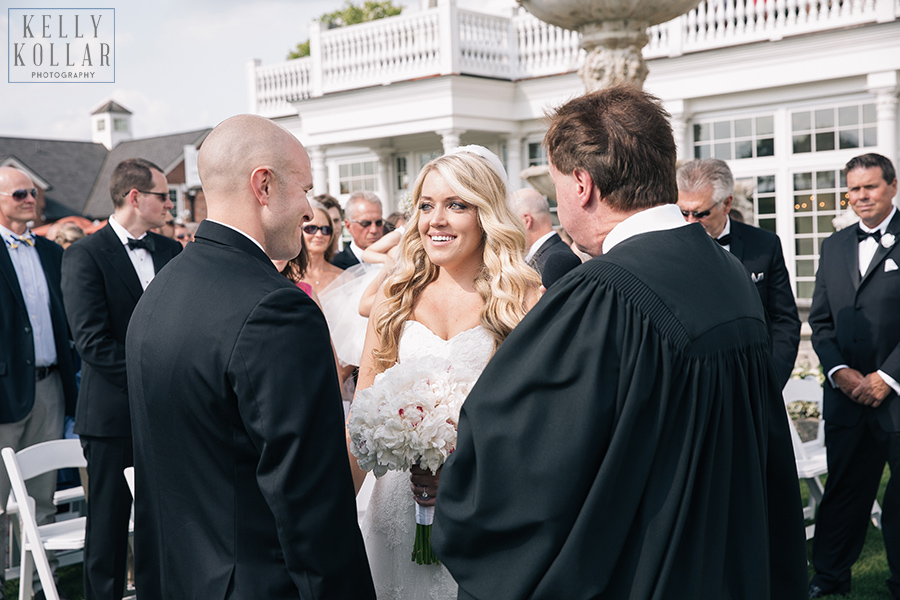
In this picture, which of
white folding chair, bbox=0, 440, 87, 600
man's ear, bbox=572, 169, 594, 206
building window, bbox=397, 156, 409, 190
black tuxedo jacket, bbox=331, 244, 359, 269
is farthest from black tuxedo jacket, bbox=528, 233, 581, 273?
building window, bbox=397, 156, 409, 190

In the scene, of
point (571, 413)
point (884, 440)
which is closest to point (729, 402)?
point (571, 413)

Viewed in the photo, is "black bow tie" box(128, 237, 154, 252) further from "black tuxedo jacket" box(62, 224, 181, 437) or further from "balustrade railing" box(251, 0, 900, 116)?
"balustrade railing" box(251, 0, 900, 116)

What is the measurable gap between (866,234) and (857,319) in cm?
57

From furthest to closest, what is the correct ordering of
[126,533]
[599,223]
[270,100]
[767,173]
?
1. [270,100]
2. [767,173]
3. [126,533]
4. [599,223]

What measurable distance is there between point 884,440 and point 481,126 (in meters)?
14.8

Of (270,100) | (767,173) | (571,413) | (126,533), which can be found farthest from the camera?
(270,100)

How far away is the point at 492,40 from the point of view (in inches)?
744

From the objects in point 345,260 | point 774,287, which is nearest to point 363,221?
point 345,260

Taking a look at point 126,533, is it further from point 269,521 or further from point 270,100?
point 270,100

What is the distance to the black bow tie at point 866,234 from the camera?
16.6 feet

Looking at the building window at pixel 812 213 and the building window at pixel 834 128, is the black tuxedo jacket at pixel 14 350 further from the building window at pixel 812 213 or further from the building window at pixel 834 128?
the building window at pixel 834 128

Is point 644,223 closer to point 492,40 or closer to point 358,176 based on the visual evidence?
point 492,40

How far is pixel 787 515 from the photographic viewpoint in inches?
88.6

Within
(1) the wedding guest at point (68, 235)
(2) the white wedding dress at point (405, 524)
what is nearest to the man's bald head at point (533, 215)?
(2) the white wedding dress at point (405, 524)
